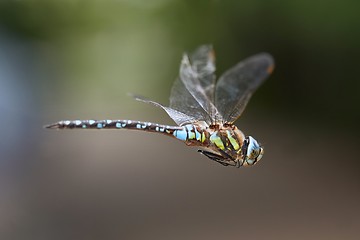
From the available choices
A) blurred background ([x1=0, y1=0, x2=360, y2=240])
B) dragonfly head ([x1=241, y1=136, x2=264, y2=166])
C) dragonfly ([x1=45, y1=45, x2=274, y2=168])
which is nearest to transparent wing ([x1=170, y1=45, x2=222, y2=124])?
dragonfly ([x1=45, y1=45, x2=274, y2=168])

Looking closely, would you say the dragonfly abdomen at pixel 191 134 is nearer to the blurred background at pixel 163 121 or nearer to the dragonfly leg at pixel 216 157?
the dragonfly leg at pixel 216 157

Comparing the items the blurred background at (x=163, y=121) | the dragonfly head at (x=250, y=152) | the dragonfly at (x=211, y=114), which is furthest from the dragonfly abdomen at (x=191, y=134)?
the blurred background at (x=163, y=121)

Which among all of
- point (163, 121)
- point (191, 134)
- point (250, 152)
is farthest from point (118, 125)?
point (163, 121)

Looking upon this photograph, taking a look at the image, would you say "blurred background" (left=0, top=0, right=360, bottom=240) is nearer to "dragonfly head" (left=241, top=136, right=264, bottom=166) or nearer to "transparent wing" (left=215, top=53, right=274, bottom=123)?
"transparent wing" (left=215, top=53, right=274, bottom=123)

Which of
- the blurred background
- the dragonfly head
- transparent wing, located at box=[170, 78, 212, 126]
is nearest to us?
the dragonfly head

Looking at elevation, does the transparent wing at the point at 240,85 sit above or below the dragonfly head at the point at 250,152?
above

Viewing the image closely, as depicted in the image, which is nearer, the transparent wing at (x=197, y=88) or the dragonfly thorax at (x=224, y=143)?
the dragonfly thorax at (x=224, y=143)

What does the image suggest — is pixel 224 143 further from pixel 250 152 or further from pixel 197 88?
pixel 197 88
